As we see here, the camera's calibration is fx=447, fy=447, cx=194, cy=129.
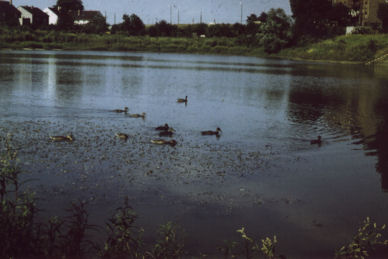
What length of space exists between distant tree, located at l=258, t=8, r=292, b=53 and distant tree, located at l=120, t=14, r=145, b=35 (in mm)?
46140

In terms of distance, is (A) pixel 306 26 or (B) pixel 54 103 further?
(A) pixel 306 26

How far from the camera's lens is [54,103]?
29438mm

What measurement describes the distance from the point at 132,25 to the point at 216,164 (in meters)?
140

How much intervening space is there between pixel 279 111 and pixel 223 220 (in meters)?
20.6

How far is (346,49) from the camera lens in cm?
10419

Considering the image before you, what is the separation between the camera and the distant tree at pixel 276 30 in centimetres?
12169

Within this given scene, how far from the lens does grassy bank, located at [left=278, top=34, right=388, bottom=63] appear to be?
97.7 m

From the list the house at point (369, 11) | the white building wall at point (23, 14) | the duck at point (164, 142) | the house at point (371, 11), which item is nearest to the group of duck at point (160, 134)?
the duck at point (164, 142)

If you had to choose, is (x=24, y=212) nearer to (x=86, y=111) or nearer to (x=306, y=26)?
(x=86, y=111)

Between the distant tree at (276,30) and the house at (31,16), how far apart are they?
241ft

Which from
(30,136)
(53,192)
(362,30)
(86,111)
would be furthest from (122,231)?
(362,30)

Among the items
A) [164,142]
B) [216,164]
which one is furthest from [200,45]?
[216,164]

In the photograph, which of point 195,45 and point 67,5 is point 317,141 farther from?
point 67,5

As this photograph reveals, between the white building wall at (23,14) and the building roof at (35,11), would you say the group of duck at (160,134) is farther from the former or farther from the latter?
→ the building roof at (35,11)
